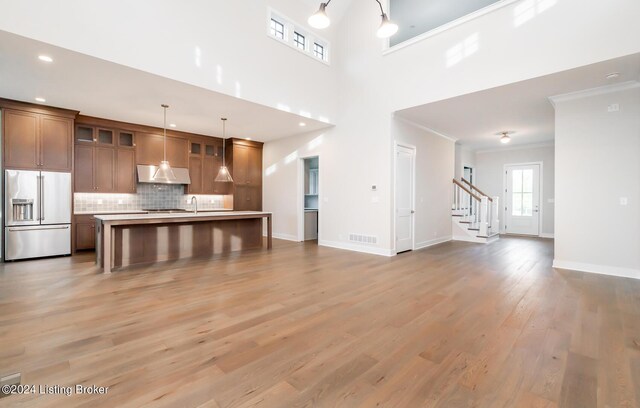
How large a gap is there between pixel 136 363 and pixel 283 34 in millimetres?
5973

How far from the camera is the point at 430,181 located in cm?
718

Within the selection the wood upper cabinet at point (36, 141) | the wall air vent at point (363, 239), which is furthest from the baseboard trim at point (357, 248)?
the wood upper cabinet at point (36, 141)

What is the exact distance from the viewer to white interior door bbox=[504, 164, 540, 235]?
29.8ft

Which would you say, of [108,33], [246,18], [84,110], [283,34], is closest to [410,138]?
[283,34]

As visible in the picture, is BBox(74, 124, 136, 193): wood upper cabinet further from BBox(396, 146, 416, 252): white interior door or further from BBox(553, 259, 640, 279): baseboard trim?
BBox(553, 259, 640, 279): baseboard trim

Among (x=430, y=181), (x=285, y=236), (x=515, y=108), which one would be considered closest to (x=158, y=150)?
(x=285, y=236)

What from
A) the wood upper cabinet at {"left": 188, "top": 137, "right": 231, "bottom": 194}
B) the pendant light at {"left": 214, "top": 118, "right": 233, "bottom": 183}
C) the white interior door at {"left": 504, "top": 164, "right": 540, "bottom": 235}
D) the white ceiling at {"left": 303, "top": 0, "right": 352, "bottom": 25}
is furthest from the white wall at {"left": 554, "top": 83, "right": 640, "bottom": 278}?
the wood upper cabinet at {"left": 188, "top": 137, "right": 231, "bottom": 194}

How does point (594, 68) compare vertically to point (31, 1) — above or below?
below

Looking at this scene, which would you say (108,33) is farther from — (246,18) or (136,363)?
(136,363)

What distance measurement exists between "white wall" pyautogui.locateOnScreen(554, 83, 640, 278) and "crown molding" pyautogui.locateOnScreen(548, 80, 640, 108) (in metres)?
0.02

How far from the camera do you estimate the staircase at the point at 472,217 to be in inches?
301

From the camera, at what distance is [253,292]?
138 inches

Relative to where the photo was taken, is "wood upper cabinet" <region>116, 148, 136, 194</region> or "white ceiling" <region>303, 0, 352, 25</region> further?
"wood upper cabinet" <region>116, 148, 136, 194</region>

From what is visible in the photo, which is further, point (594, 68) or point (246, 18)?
point (246, 18)
